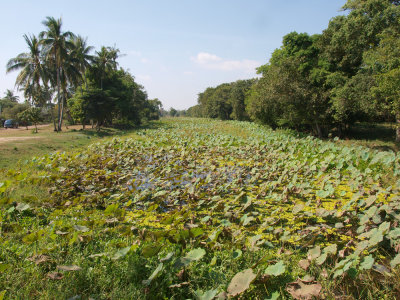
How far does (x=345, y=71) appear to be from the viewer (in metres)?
16.8

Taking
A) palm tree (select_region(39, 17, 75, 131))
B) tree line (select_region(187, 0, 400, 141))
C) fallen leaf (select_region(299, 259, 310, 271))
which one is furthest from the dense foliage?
palm tree (select_region(39, 17, 75, 131))

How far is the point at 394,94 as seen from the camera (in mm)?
10906

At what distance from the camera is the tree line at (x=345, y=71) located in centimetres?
1162

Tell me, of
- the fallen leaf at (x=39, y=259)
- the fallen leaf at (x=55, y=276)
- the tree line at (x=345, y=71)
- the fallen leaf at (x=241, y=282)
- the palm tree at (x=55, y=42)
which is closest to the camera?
the fallen leaf at (x=241, y=282)

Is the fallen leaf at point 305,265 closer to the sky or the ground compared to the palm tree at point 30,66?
closer to the ground

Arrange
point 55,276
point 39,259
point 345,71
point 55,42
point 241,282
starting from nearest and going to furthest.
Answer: point 241,282
point 55,276
point 39,259
point 345,71
point 55,42

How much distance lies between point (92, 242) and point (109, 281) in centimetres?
101

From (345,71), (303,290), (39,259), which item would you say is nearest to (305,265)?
(303,290)

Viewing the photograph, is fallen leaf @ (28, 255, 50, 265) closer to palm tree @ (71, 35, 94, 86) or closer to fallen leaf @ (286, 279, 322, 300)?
fallen leaf @ (286, 279, 322, 300)

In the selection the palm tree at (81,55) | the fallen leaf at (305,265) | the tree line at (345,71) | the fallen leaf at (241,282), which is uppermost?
the palm tree at (81,55)

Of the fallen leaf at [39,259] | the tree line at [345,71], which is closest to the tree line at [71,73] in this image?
the tree line at [345,71]

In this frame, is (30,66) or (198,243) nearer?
(198,243)

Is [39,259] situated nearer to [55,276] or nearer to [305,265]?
[55,276]

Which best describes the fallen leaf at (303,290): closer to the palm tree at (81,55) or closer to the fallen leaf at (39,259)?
the fallen leaf at (39,259)
